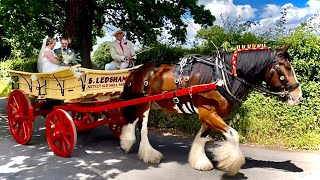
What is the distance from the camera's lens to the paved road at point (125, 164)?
17.4 ft

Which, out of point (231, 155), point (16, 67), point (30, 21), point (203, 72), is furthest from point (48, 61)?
point (16, 67)

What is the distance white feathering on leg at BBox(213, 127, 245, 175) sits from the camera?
4.93 metres

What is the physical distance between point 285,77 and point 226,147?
1.17 meters

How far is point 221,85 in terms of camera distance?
509 centimetres

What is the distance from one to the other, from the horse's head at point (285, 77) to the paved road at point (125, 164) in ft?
3.75

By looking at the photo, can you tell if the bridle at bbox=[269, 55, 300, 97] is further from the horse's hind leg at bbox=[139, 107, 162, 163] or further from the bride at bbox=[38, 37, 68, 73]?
the bride at bbox=[38, 37, 68, 73]

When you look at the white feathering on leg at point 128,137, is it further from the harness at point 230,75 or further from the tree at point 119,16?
the tree at point 119,16

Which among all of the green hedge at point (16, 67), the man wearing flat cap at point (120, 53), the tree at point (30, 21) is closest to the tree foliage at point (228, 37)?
the man wearing flat cap at point (120, 53)

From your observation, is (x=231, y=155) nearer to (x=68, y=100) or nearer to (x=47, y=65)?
(x=68, y=100)

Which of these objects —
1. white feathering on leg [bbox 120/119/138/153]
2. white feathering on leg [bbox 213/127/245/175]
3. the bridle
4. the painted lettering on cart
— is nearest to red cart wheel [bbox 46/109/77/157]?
the painted lettering on cart

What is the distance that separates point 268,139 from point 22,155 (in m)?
4.30

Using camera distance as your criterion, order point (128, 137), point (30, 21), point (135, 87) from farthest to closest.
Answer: point (30, 21) < point (128, 137) < point (135, 87)

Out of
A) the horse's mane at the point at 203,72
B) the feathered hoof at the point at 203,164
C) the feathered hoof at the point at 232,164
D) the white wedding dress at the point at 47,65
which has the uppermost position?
the white wedding dress at the point at 47,65

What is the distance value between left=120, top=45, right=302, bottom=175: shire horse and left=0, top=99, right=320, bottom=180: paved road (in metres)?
0.28
